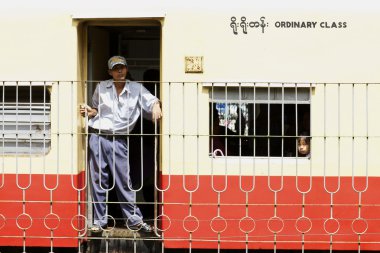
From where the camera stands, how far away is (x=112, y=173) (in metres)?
7.52

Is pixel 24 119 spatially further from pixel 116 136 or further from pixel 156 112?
pixel 156 112

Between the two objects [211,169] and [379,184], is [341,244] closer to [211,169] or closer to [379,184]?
[379,184]

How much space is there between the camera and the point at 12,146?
295 inches

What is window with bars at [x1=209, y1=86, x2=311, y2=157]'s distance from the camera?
7.29 m

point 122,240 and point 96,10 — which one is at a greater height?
point 96,10

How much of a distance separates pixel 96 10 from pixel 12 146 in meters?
1.44

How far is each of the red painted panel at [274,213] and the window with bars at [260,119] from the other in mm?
269

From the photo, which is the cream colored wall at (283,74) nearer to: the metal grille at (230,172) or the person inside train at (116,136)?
the metal grille at (230,172)

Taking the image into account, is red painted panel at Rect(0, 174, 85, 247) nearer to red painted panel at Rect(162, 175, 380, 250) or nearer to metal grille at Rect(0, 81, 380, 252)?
metal grille at Rect(0, 81, 380, 252)

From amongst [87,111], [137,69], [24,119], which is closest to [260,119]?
[87,111]

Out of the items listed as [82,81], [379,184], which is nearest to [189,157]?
[82,81]

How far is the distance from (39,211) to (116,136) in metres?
0.95

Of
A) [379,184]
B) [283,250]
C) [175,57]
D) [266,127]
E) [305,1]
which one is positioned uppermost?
[305,1]

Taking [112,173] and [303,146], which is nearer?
[303,146]
